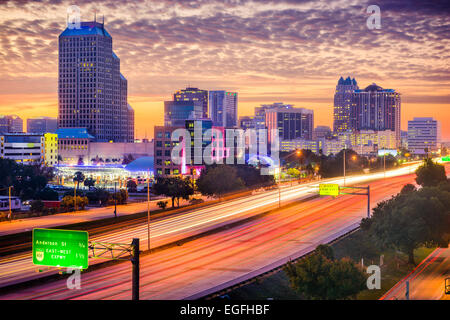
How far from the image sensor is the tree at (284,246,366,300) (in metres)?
31.7

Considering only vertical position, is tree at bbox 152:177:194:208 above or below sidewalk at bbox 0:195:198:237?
above

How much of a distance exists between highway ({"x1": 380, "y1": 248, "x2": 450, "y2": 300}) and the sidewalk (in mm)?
44646

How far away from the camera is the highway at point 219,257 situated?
35250 millimetres

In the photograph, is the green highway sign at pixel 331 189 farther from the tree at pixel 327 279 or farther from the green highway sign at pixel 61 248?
the green highway sign at pixel 61 248

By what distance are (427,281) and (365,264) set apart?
10.2m

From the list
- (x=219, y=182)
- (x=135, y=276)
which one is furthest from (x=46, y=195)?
(x=135, y=276)

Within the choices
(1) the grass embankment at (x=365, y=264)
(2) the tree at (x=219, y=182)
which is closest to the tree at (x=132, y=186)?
(2) the tree at (x=219, y=182)

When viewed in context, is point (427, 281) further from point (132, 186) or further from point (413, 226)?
point (132, 186)

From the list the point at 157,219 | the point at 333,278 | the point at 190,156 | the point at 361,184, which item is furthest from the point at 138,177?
the point at 333,278

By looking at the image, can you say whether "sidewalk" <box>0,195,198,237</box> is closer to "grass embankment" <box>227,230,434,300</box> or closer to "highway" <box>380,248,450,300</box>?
"grass embankment" <box>227,230,434,300</box>

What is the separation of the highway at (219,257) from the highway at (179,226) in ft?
2.12

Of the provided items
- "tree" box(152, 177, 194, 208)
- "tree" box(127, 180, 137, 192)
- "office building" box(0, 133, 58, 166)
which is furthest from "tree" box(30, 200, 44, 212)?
"office building" box(0, 133, 58, 166)

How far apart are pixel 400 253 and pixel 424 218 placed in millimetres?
5528
